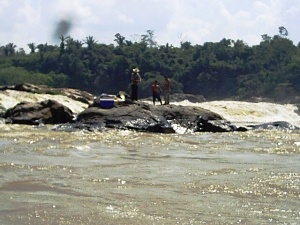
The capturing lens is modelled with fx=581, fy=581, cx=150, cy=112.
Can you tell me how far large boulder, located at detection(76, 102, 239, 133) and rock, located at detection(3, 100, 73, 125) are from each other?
6.17 ft

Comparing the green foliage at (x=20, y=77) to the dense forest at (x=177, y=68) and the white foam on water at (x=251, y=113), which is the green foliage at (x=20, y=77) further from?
the white foam on water at (x=251, y=113)

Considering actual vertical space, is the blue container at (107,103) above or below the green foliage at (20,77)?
below

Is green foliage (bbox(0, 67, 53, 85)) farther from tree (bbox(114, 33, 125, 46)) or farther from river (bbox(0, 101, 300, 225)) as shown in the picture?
river (bbox(0, 101, 300, 225))

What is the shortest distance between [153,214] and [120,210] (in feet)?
1.34

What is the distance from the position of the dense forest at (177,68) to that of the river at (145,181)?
6705 cm

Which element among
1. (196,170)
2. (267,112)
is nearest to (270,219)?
(196,170)

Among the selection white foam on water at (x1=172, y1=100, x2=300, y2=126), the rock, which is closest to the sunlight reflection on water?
the rock

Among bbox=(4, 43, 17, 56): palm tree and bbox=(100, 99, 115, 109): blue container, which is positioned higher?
bbox=(4, 43, 17, 56): palm tree

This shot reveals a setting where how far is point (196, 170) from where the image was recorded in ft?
34.1

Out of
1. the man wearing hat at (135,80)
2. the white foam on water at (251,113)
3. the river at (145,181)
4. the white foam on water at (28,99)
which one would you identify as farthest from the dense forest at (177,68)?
the river at (145,181)

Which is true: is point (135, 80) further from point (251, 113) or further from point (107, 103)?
point (251, 113)

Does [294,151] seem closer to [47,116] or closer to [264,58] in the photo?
[47,116]

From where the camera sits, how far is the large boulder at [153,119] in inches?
778

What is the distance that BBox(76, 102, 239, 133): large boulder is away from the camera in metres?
19.8
